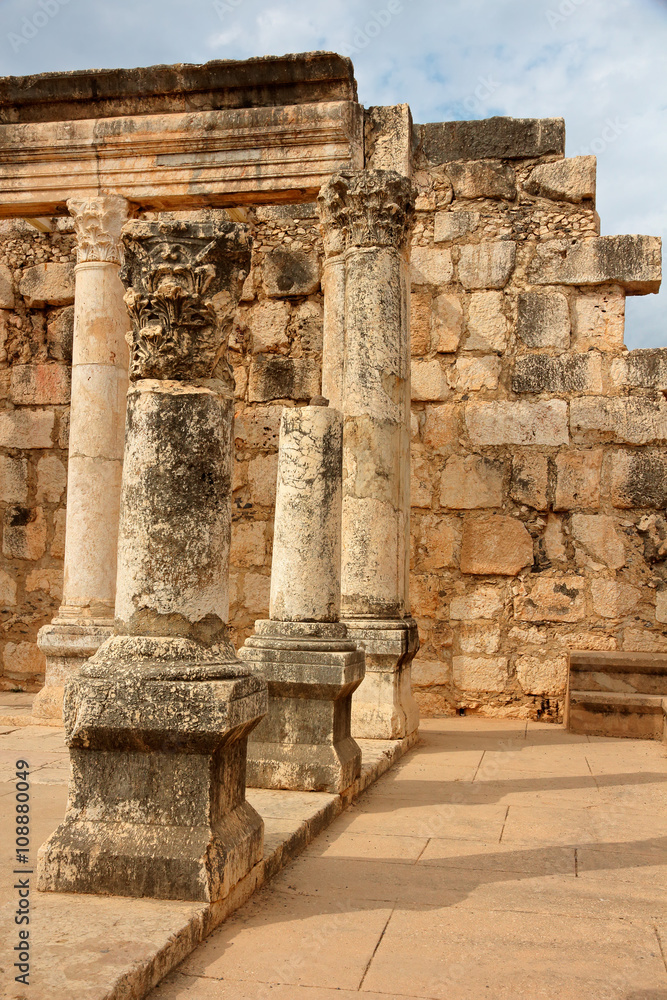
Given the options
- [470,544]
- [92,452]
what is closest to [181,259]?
[92,452]

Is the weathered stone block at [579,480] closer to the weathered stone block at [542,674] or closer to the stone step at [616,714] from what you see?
the weathered stone block at [542,674]

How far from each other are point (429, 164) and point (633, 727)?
5546 millimetres

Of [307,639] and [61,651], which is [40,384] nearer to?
[61,651]

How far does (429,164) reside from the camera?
9.70m

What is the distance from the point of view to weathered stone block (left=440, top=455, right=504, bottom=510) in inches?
365

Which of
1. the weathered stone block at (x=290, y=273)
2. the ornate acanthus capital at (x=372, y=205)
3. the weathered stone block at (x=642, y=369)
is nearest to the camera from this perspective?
the ornate acanthus capital at (x=372, y=205)

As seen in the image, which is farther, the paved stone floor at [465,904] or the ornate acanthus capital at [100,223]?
the ornate acanthus capital at [100,223]

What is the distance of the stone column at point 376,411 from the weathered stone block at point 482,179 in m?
2.15

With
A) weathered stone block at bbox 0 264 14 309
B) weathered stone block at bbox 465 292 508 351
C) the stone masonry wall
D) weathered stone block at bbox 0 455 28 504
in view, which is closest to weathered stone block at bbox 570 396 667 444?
the stone masonry wall

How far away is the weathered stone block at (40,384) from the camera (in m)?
10.5

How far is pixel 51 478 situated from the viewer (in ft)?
34.3

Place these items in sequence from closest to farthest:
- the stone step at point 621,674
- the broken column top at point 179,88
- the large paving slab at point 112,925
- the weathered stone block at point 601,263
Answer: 1. the large paving slab at point 112,925
2. the broken column top at point 179,88
3. the stone step at point 621,674
4. the weathered stone block at point 601,263

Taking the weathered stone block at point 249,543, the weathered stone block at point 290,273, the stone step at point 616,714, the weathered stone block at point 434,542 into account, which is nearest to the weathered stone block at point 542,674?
the stone step at point 616,714

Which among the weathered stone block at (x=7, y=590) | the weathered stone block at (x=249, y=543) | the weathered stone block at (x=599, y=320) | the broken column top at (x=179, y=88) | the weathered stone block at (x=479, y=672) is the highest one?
the broken column top at (x=179, y=88)
